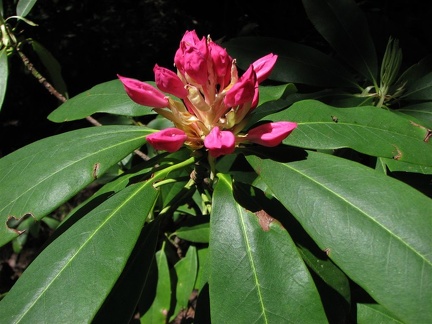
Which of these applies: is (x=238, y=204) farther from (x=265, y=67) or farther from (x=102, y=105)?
(x=102, y=105)

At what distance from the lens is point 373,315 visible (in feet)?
3.68

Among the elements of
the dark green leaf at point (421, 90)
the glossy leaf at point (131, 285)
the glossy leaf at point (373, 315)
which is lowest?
the glossy leaf at point (373, 315)

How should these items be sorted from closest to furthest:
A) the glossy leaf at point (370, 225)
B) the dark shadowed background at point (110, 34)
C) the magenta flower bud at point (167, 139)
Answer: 1. the glossy leaf at point (370, 225)
2. the magenta flower bud at point (167, 139)
3. the dark shadowed background at point (110, 34)

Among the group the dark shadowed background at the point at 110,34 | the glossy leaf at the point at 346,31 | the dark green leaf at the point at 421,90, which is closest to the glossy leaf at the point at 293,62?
the glossy leaf at the point at 346,31

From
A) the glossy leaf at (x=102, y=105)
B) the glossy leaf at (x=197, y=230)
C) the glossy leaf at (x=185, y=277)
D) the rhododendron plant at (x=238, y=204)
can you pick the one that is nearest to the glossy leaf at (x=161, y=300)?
the glossy leaf at (x=185, y=277)

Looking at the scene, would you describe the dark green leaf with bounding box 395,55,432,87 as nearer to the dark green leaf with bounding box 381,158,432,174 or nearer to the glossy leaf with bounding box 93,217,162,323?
the dark green leaf with bounding box 381,158,432,174

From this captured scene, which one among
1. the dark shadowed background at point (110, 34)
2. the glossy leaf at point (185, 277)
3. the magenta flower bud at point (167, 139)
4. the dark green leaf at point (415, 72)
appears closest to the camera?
the magenta flower bud at point (167, 139)

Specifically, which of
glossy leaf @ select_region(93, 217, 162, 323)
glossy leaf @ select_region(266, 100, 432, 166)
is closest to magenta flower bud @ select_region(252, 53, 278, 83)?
glossy leaf @ select_region(266, 100, 432, 166)

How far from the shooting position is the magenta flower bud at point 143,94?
2.99 feet

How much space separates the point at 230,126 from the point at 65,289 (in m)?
0.43

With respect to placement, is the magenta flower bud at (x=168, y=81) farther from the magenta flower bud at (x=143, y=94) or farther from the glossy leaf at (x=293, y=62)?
the glossy leaf at (x=293, y=62)

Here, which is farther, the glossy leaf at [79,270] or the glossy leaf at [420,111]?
the glossy leaf at [420,111]

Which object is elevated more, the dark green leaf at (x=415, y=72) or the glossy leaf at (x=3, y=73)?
the glossy leaf at (x=3, y=73)

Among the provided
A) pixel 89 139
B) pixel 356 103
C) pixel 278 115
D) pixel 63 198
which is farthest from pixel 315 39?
pixel 63 198
